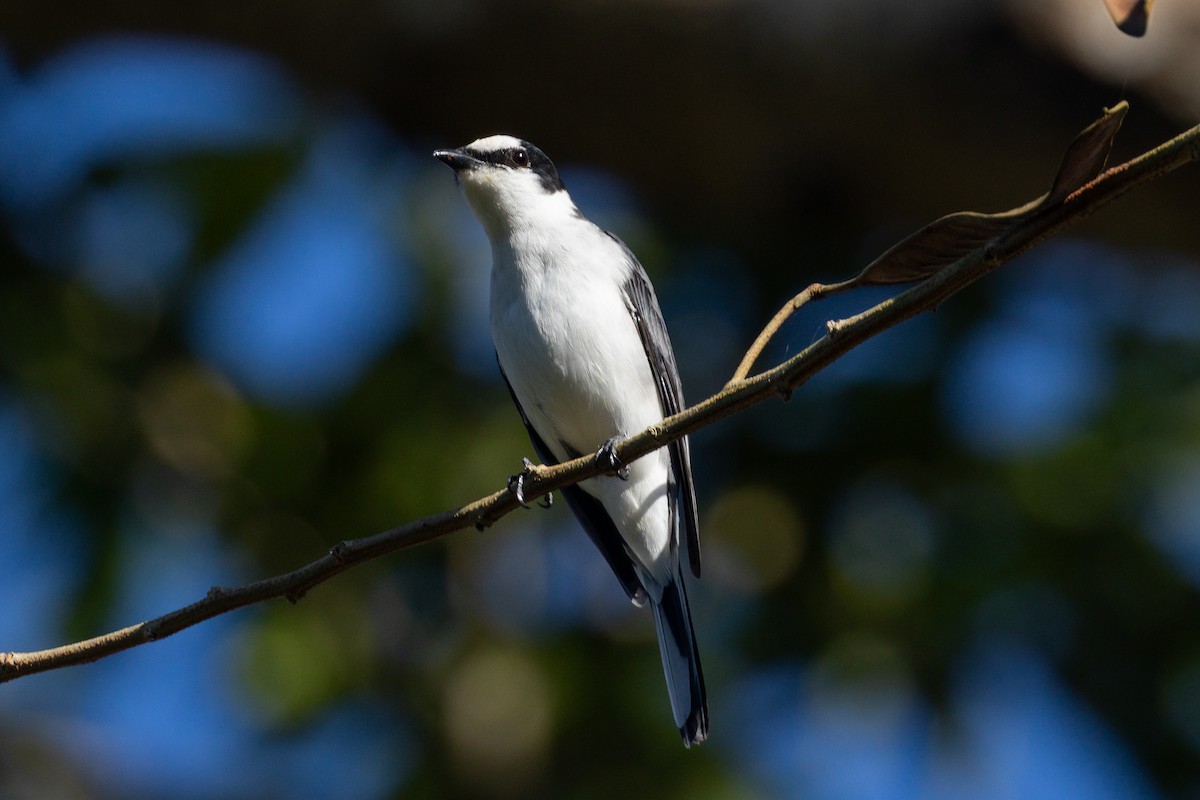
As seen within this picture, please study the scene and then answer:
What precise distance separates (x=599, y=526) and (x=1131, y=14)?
3060 mm

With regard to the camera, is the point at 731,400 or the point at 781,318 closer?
the point at 731,400

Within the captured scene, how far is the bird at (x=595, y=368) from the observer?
12.0 ft

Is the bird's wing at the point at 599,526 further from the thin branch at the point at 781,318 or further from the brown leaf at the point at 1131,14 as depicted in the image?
the brown leaf at the point at 1131,14

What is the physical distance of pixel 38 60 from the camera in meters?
5.77

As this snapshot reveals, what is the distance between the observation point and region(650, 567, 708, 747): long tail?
353 cm

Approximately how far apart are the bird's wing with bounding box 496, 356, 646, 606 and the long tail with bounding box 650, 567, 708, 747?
0.35 feet

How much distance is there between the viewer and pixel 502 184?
4039 millimetres

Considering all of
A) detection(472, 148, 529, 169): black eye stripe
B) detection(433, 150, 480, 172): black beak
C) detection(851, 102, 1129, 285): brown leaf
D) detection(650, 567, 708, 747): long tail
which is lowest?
detection(650, 567, 708, 747): long tail

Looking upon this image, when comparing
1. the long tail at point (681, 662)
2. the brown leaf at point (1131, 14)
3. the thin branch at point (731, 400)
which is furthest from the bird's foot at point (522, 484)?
the brown leaf at point (1131, 14)

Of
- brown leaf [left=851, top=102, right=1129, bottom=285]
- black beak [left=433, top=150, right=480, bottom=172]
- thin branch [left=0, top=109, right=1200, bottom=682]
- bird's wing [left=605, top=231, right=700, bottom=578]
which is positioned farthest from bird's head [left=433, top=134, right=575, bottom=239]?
brown leaf [left=851, top=102, right=1129, bottom=285]

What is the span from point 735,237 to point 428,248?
5.03 ft

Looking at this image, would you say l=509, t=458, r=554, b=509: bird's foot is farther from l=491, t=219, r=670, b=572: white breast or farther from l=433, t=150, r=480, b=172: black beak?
l=433, t=150, r=480, b=172: black beak

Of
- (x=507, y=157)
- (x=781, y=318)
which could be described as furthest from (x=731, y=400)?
(x=507, y=157)

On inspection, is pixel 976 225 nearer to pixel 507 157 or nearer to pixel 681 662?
pixel 681 662
